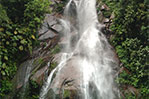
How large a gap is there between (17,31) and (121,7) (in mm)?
5968

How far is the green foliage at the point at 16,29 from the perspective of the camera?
761cm

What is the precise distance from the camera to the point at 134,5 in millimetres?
7770

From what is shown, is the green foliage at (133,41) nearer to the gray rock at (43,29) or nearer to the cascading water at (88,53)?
the cascading water at (88,53)

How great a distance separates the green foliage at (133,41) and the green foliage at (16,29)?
4.71 meters

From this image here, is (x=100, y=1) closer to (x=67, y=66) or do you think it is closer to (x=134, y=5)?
(x=134, y=5)

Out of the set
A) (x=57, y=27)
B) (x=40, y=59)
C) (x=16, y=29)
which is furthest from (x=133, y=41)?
(x=16, y=29)

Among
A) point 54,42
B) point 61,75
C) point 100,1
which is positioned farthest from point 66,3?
point 61,75

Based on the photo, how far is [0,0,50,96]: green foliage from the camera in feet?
25.0

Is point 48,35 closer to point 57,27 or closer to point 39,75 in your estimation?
point 57,27

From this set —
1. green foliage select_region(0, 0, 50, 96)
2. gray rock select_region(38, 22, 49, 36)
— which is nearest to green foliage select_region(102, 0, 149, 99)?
gray rock select_region(38, 22, 49, 36)

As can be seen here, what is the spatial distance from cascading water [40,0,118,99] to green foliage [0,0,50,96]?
2.08 metres

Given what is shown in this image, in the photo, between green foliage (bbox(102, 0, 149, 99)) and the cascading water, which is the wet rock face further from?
green foliage (bbox(102, 0, 149, 99))

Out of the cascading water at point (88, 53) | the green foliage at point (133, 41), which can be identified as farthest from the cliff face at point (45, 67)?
the green foliage at point (133, 41)

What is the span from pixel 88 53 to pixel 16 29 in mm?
4147
